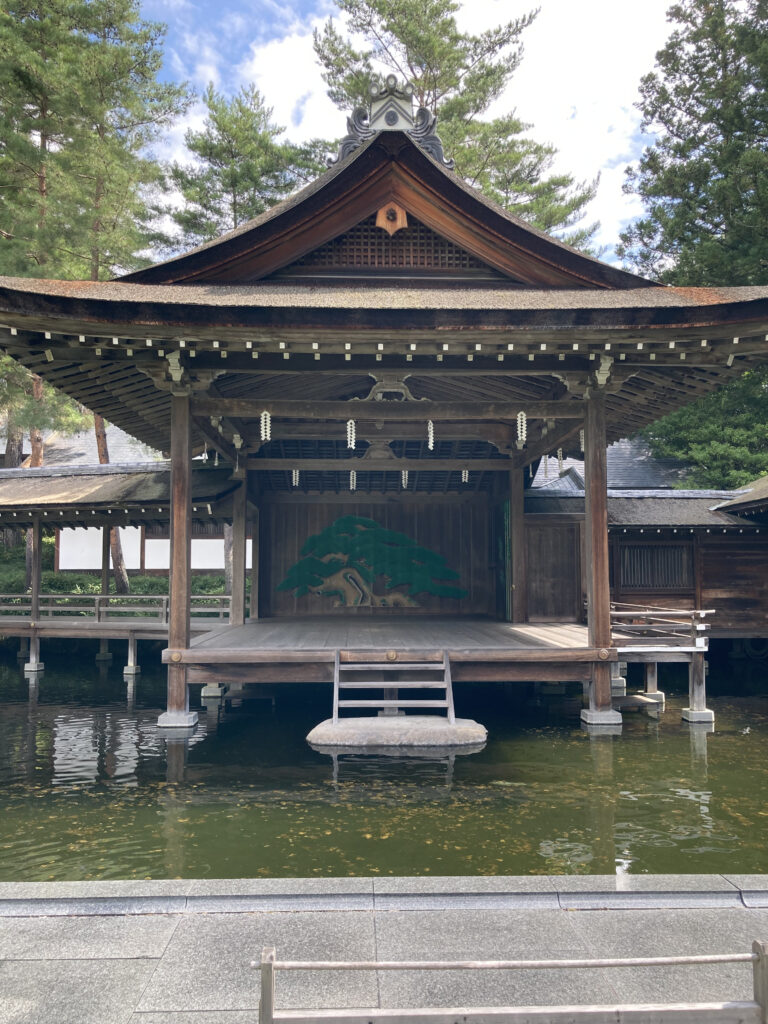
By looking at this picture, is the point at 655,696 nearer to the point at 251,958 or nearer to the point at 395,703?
the point at 395,703

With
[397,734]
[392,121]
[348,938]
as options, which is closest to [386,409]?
[392,121]

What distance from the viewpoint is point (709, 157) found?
23125 millimetres

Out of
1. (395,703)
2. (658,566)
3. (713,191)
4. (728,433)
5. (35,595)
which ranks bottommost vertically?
(395,703)

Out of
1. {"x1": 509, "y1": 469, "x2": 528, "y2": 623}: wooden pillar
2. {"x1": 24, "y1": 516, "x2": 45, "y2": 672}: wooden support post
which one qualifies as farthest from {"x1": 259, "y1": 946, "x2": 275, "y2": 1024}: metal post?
{"x1": 24, "y1": 516, "x2": 45, "y2": 672}: wooden support post

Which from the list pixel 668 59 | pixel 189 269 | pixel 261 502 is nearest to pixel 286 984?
pixel 189 269

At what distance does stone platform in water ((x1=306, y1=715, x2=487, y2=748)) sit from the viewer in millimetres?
8477

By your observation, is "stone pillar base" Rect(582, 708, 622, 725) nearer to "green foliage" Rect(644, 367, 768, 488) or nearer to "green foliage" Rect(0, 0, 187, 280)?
"green foliage" Rect(644, 367, 768, 488)

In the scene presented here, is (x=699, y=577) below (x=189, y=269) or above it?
below

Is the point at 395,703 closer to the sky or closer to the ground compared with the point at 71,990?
closer to the sky

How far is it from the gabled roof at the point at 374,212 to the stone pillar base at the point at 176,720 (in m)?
6.12

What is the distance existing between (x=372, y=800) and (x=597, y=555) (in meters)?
4.77

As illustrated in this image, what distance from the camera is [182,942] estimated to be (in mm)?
4145

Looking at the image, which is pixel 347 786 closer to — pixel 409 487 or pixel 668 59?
pixel 409 487

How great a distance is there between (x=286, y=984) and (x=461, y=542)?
14.1 meters
